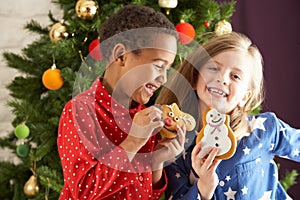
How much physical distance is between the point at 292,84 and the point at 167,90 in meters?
1.13

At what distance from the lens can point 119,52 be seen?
1.20 meters

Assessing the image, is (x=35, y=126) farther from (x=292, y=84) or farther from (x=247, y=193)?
(x=292, y=84)

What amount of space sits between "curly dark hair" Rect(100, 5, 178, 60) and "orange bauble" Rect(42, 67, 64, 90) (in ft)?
1.68

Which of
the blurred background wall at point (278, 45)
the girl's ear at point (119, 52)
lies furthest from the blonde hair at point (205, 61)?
the blurred background wall at point (278, 45)

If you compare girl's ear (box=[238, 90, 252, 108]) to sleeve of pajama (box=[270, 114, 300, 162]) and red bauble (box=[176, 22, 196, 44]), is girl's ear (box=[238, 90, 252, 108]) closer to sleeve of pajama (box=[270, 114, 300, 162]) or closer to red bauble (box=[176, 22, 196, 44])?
sleeve of pajama (box=[270, 114, 300, 162])

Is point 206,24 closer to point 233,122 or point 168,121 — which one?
Result: point 233,122

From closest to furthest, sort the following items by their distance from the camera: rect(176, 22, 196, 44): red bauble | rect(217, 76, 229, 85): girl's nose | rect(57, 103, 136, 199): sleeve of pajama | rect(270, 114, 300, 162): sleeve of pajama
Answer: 1. rect(57, 103, 136, 199): sleeve of pajama
2. rect(217, 76, 229, 85): girl's nose
3. rect(270, 114, 300, 162): sleeve of pajama
4. rect(176, 22, 196, 44): red bauble

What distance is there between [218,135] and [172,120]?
102mm

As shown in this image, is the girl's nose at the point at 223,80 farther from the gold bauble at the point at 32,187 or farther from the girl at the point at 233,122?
the gold bauble at the point at 32,187

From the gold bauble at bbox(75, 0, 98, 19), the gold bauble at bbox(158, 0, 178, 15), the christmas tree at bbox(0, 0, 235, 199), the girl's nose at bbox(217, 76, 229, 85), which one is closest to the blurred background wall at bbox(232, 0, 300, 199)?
the christmas tree at bbox(0, 0, 235, 199)

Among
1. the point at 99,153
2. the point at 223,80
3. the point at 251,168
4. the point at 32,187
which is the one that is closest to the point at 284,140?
the point at 251,168

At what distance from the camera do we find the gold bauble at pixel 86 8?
1.67 meters

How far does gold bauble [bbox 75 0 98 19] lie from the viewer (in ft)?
5.48

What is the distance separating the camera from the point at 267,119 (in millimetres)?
1423
